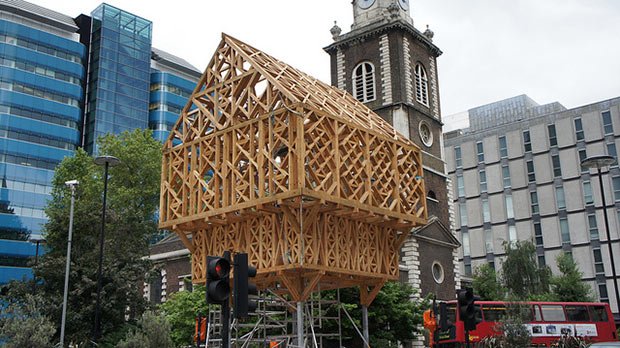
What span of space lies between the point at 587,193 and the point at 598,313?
30972mm

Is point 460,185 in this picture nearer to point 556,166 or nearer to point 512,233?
point 512,233

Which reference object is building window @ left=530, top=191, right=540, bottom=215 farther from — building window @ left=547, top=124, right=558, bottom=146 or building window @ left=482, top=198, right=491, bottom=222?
building window @ left=547, top=124, right=558, bottom=146

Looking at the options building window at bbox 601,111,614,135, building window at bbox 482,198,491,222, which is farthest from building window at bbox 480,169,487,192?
building window at bbox 601,111,614,135

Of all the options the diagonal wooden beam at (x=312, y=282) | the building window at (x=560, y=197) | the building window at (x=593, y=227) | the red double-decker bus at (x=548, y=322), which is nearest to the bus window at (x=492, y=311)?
the red double-decker bus at (x=548, y=322)

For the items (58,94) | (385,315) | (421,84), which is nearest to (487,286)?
(421,84)

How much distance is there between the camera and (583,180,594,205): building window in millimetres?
66312

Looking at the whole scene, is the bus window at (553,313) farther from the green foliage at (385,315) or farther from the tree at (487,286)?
the tree at (487,286)

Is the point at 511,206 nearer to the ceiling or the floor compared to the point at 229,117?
nearer to the ceiling

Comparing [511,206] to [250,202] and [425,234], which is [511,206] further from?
[250,202]

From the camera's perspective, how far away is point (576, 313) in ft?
123

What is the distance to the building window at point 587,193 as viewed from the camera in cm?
6631

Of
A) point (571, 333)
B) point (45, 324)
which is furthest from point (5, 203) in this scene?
point (571, 333)

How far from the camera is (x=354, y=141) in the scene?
25281 mm

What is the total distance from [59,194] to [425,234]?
28321 millimetres
